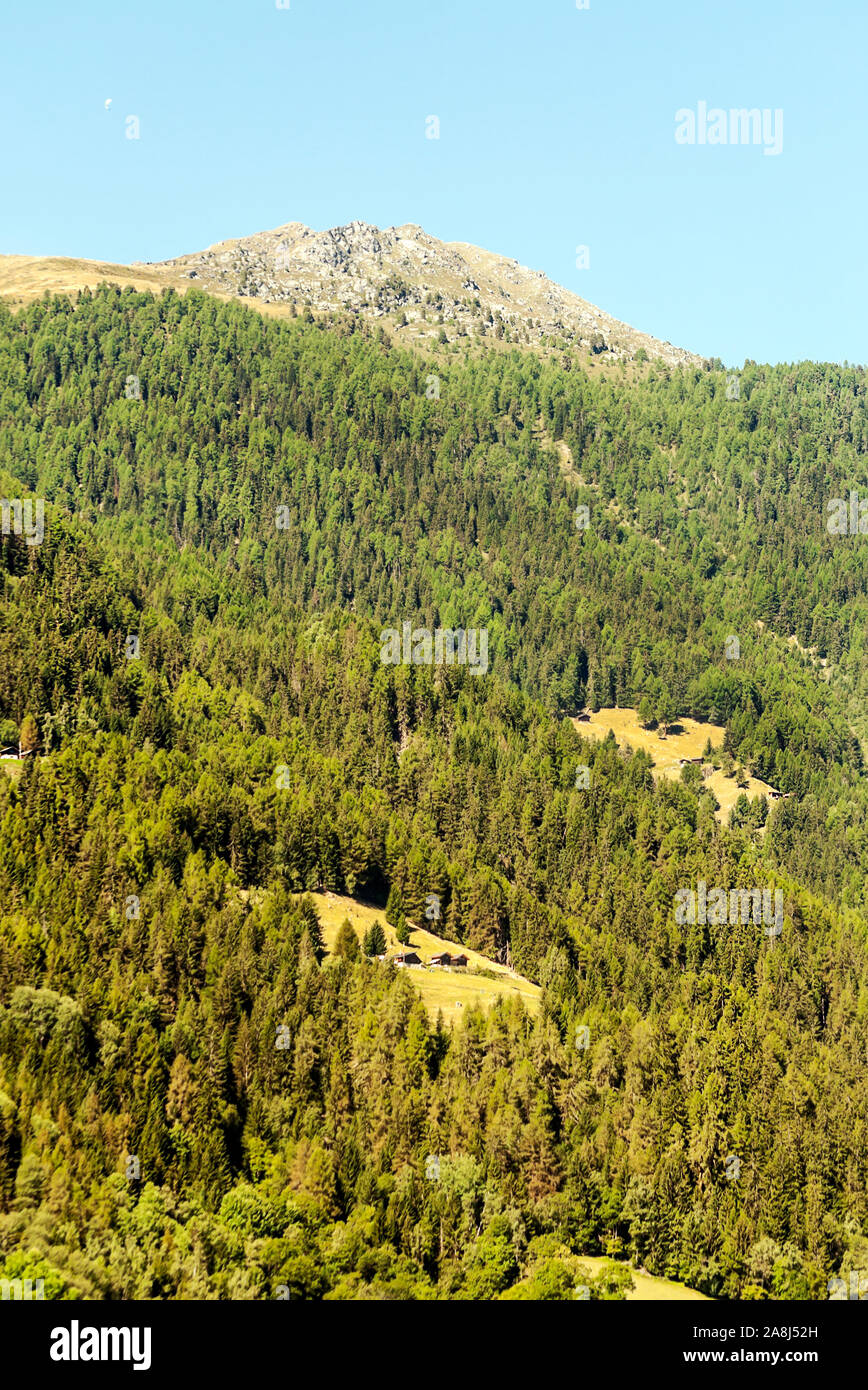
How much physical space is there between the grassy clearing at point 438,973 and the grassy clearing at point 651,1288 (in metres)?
32.2

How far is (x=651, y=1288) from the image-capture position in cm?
10531

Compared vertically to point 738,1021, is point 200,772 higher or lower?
higher

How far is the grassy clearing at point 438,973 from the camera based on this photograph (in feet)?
483

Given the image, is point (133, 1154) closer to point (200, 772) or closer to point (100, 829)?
point (100, 829)

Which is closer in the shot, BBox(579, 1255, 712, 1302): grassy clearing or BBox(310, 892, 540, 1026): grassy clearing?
BBox(579, 1255, 712, 1302): grassy clearing

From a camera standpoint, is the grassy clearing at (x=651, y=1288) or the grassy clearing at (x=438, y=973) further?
the grassy clearing at (x=438, y=973)

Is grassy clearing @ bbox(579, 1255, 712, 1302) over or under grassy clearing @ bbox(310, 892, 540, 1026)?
under

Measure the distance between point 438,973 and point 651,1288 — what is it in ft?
189

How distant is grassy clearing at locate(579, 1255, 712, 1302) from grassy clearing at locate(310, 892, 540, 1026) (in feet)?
106

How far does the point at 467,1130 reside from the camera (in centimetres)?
11488

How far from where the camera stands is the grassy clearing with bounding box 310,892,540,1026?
14712 centimetres
